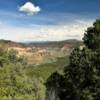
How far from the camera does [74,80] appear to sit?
35781 millimetres

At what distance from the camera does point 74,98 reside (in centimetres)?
3622

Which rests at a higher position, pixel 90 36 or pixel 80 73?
pixel 90 36

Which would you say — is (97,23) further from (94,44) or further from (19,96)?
(19,96)

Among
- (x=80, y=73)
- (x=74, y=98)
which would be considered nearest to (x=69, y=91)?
(x=74, y=98)

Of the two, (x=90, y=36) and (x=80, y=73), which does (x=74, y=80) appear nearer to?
(x=80, y=73)

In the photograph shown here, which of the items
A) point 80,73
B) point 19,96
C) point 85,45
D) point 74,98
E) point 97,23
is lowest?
point 19,96

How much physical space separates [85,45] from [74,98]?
18.2 feet

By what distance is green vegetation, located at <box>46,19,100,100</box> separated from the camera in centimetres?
3338

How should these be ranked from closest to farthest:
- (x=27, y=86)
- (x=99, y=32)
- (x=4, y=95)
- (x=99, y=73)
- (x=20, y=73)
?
(x=99, y=73) → (x=99, y=32) → (x=4, y=95) → (x=27, y=86) → (x=20, y=73)

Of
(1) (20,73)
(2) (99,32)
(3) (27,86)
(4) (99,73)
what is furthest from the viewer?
A: (1) (20,73)

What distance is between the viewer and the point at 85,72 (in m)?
34.2

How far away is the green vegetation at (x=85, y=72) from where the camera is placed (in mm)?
33375

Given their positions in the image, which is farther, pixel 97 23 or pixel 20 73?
pixel 20 73

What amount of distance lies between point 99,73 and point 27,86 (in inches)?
1656
